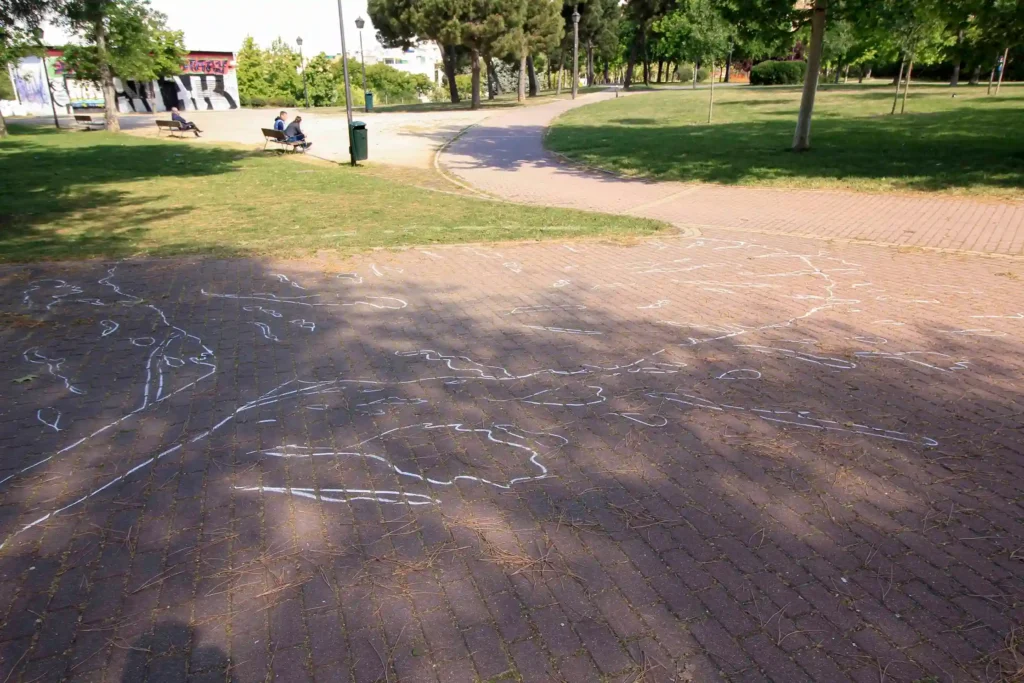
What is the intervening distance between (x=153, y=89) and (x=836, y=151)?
51278mm

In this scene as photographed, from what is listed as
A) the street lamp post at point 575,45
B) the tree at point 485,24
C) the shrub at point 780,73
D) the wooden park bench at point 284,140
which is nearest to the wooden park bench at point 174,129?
the wooden park bench at point 284,140

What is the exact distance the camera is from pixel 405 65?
10538 centimetres

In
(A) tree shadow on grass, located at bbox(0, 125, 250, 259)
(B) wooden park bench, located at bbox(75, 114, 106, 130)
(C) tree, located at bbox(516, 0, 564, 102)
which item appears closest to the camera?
(A) tree shadow on grass, located at bbox(0, 125, 250, 259)

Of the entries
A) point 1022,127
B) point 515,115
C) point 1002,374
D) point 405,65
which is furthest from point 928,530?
point 405,65

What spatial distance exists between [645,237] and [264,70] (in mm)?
56114

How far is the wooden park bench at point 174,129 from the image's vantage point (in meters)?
29.5

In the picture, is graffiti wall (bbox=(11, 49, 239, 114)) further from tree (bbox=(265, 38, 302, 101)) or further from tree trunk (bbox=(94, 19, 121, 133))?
tree trunk (bbox=(94, 19, 121, 133))

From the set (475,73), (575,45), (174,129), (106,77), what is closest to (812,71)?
(475,73)

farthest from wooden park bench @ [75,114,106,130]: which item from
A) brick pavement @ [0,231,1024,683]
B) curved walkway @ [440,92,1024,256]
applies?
brick pavement @ [0,231,1024,683]

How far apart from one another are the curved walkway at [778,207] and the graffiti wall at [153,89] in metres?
42.9

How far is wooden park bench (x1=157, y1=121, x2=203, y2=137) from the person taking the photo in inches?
1161

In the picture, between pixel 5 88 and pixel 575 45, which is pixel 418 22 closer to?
pixel 575 45

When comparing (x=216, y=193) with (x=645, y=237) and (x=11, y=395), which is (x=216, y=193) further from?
(x=11, y=395)

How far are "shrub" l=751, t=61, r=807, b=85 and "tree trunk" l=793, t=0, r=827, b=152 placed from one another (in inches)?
1407
